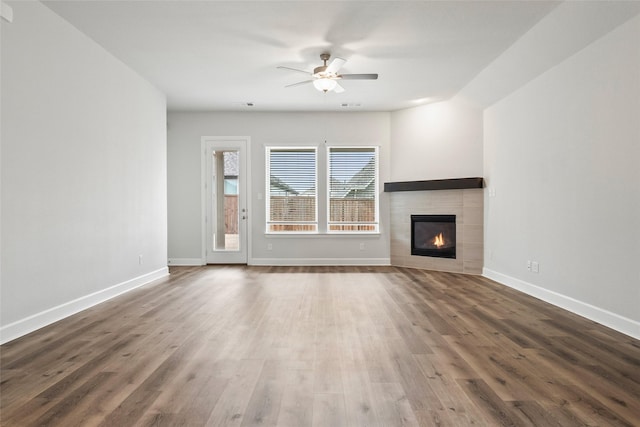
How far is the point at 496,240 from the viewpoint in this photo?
5.46 meters

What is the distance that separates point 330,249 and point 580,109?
4462 mm

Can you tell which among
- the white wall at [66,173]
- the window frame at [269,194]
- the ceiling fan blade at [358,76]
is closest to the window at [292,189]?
the window frame at [269,194]

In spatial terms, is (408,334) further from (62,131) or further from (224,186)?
(224,186)

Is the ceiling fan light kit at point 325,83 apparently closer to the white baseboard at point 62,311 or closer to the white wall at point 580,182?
the white wall at point 580,182

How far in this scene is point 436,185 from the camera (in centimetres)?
621

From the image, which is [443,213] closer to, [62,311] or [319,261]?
[319,261]

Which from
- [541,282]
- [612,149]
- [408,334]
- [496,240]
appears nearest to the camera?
[408,334]

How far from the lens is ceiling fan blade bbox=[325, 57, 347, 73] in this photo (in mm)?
3978

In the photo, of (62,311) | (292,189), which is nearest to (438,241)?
(292,189)

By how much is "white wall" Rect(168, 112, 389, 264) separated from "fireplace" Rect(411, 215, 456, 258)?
58 cm

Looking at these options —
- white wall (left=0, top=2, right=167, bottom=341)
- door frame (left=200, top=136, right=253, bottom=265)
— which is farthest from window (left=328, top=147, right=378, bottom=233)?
white wall (left=0, top=2, right=167, bottom=341)

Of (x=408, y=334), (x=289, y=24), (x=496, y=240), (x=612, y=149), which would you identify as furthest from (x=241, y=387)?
(x=496, y=240)

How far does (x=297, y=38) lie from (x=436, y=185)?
11.2 ft

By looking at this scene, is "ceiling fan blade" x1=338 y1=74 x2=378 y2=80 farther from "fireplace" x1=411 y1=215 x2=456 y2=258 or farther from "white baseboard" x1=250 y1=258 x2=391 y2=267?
"white baseboard" x1=250 y1=258 x2=391 y2=267
